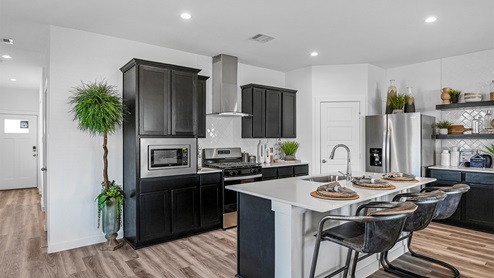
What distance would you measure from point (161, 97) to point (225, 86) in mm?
1367

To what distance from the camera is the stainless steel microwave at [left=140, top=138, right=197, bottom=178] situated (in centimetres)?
362

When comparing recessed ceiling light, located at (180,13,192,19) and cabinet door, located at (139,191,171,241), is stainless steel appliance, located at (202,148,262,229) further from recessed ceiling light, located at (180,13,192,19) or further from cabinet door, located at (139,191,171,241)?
recessed ceiling light, located at (180,13,192,19)

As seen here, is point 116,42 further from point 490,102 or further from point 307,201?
point 490,102

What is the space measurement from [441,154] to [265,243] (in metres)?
4.22

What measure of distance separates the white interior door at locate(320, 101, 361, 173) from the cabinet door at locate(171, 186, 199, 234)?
276 cm

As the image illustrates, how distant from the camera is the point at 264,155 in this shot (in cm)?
551

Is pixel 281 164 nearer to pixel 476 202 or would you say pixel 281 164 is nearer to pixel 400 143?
pixel 400 143

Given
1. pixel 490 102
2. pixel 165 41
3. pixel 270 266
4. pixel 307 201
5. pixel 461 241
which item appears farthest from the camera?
pixel 490 102

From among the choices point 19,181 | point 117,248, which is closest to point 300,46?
point 117,248

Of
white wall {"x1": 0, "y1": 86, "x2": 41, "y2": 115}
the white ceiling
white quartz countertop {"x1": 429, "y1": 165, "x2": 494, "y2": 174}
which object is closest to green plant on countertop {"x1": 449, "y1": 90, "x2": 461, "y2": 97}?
the white ceiling

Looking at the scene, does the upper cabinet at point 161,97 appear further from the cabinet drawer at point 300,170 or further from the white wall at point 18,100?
the white wall at point 18,100

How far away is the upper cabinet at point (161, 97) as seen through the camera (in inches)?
142

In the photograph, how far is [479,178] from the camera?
168 inches

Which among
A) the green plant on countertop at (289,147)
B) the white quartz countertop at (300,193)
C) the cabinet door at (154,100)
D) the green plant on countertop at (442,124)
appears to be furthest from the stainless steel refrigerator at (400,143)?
the cabinet door at (154,100)
